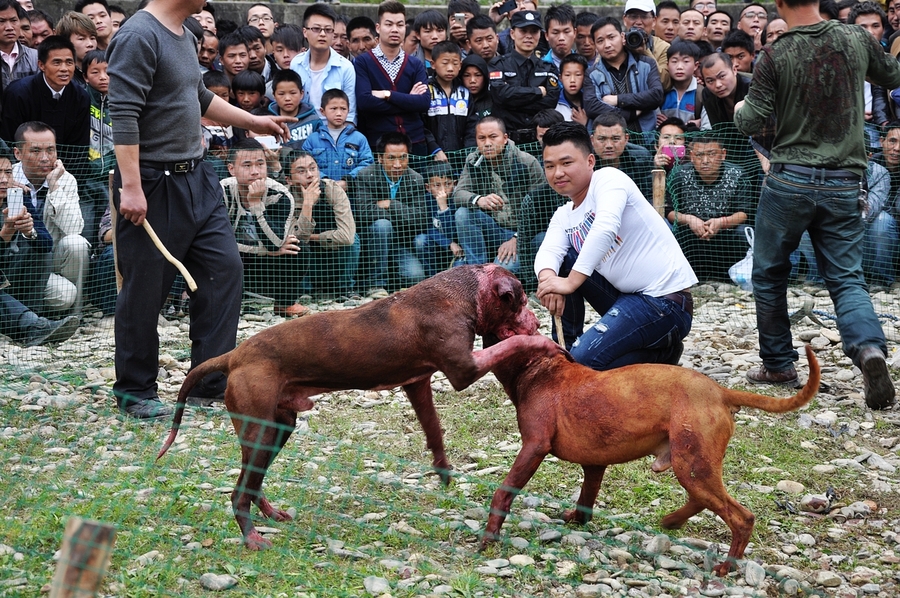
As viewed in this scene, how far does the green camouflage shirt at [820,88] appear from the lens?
5.82 metres

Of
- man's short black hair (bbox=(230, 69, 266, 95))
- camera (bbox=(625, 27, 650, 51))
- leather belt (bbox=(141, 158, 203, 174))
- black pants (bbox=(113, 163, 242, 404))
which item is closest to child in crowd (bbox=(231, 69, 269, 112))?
man's short black hair (bbox=(230, 69, 266, 95))

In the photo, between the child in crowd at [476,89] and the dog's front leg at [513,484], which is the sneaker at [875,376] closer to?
the dog's front leg at [513,484]

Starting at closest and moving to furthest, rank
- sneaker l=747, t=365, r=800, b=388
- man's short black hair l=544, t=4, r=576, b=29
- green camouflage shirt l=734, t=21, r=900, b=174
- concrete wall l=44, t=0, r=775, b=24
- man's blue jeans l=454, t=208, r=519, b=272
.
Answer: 1. green camouflage shirt l=734, t=21, r=900, b=174
2. sneaker l=747, t=365, r=800, b=388
3. man's blue jeans l=454, t=208, r=519, b=272
4. man's short black hair l=544, t=4, r=576, b=29
5. concrete wall l=44, t=0, r=775, b=24

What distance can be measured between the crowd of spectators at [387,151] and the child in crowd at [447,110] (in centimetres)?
2

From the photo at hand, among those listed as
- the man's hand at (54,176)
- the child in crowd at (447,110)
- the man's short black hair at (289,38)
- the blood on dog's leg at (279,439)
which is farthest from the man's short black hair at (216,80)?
the blood on dog's leg at (279,439)

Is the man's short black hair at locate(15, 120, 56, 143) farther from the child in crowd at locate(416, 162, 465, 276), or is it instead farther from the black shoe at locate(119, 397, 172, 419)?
the child in crowd at locate(416, 162, 465, 276)

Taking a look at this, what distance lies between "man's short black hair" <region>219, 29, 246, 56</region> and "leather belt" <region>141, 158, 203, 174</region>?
14.4ft

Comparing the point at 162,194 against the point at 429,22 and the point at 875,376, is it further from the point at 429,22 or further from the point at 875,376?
the point at 429,22

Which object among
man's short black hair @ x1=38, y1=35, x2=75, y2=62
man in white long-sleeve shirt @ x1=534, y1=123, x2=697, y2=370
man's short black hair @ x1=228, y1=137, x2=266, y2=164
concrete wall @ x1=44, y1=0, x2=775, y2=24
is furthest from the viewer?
concrete wall @ x1=44, y1=0, x2=775, y2=24

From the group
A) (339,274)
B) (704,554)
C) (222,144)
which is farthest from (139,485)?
(222,144)

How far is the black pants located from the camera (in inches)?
229

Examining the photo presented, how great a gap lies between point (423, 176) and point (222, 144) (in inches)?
77.4

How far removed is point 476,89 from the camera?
9.97 metres

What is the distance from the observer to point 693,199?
9.00 m
